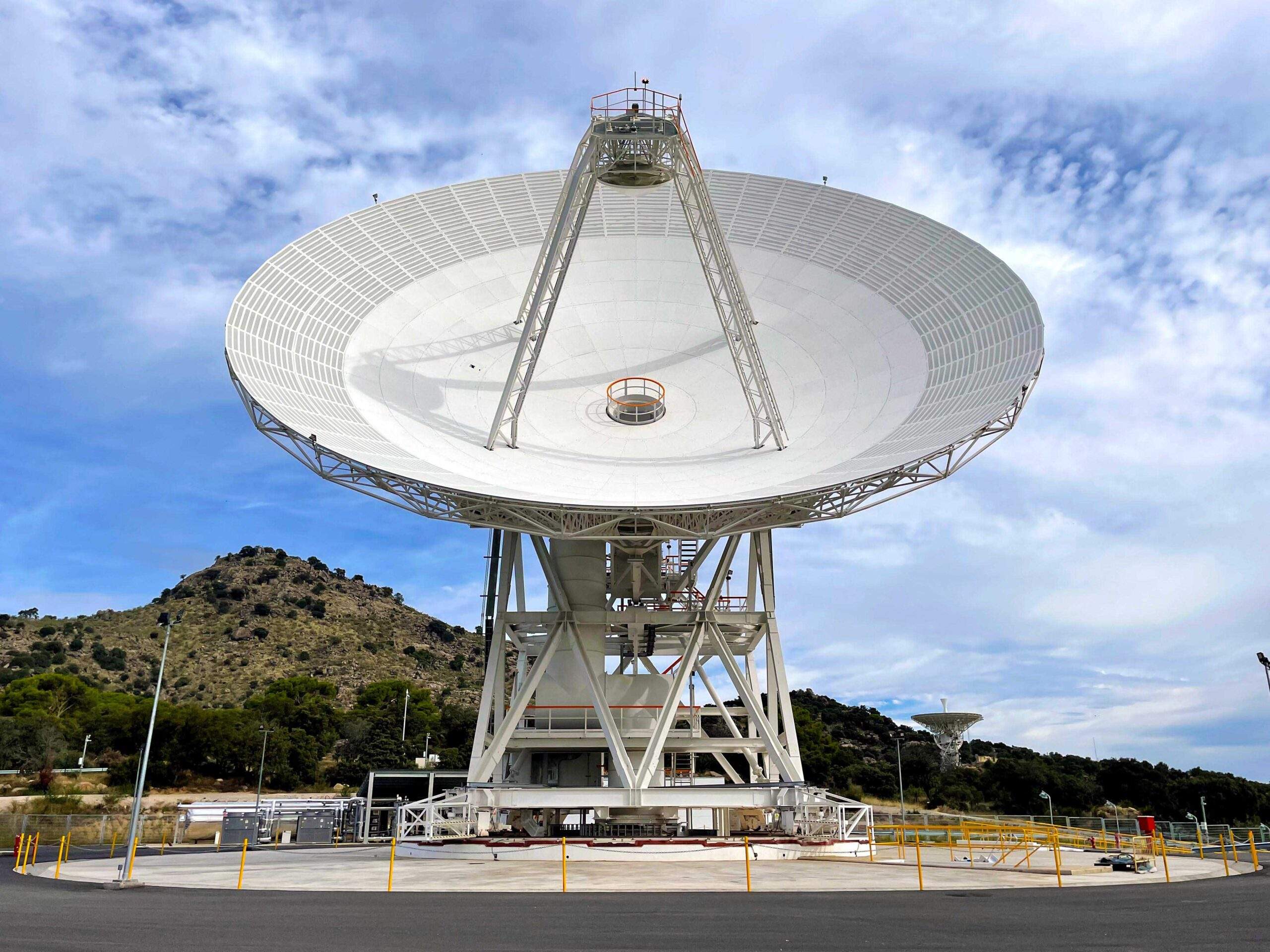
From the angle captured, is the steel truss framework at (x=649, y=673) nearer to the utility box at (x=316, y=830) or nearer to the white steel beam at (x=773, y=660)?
the white steel beam at (x=773, y=660)

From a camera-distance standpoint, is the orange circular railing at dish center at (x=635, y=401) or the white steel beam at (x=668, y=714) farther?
the orange circular railing at dish center at (x=635, y=401)

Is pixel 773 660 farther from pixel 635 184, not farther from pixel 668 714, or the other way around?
pixel 635 184

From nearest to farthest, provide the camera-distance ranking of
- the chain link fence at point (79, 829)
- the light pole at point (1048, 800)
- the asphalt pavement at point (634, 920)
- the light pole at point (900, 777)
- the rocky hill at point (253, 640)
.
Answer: the asphalt pavement at point (634, 920)
the chain link fence at point (79, 829)
the light pole at point (900, 777)
the light pole at point (1048, 800)
the rocky hill at point (253, 640)

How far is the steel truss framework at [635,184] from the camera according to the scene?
29.2 meters

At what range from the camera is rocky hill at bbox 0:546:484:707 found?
11325 centimetres

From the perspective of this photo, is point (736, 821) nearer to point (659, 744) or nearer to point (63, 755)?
point (659, 744)

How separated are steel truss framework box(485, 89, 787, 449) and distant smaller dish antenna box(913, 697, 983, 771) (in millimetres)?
66478

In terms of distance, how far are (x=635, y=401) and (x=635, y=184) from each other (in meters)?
7.33

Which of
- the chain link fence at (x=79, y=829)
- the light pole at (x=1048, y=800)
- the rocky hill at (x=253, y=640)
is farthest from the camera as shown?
the rocky hill at (x=253, y=640)

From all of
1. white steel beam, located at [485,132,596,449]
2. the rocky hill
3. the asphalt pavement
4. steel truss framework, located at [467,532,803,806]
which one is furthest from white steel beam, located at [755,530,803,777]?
the rocky hill

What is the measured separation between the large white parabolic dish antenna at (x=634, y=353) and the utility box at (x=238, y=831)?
76.5 feet

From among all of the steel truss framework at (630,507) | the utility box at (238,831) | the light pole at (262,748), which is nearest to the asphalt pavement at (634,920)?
the steel truss framework at (630,507)

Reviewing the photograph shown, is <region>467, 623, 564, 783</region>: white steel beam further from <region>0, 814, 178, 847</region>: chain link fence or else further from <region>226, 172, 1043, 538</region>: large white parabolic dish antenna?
<region>0, 814, 178, 847</region>: chain link fence

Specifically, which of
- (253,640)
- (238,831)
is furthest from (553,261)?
(253,640)
